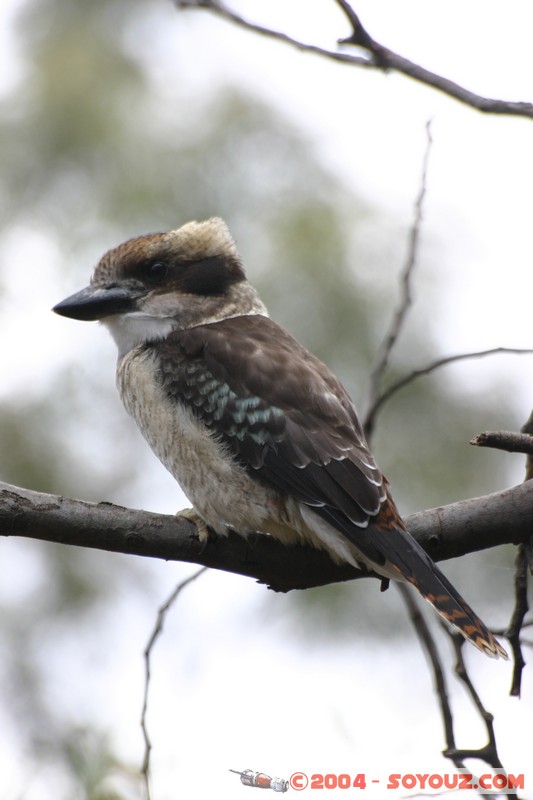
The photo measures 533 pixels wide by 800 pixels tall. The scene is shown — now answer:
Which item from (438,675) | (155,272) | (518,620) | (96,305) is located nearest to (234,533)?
(438,675)

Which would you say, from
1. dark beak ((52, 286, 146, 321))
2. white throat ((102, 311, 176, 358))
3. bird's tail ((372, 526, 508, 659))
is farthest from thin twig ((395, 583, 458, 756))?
dark beak ((52, 286, 146, 321))

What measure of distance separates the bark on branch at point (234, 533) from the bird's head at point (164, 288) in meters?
0.91

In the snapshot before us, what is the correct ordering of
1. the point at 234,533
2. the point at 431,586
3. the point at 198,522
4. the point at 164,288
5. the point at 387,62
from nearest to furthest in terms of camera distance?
1. the point at 387,62
2. the point at 431,586
3. the point at 198,522
4. the point at 234,533
5. the point at 164,288

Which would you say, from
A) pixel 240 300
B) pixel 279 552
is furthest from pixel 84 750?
pixel 240 300

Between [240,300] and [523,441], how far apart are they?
5.28 ft

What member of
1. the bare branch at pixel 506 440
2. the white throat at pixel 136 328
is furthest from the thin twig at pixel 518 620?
the white throat at pixel 136 328

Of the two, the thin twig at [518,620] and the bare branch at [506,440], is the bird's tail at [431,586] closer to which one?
the thin twig at [518,620]

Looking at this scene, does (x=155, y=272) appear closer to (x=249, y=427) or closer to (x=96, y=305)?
(x=96, y=305)

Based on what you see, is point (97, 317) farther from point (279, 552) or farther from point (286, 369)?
point (279, 552)

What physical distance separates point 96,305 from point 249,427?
854mm

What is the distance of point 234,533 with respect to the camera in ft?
10.2

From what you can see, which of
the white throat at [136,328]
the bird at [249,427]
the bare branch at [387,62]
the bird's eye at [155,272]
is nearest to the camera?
the bare branch at [387,62]

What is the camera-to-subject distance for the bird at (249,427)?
2939 millimetres

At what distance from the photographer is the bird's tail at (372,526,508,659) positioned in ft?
9.27
